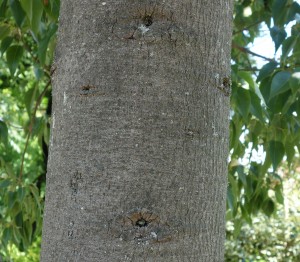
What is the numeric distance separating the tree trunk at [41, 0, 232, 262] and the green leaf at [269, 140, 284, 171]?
3.31 feet

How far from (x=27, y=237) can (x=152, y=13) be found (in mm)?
1704

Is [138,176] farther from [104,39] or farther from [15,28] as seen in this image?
[15,28]

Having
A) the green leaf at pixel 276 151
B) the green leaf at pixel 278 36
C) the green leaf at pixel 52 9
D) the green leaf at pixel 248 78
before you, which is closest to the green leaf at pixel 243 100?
the green leaf at pixel 248 78

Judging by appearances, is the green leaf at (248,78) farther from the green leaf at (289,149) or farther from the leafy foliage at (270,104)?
the green leaf at (289,149)

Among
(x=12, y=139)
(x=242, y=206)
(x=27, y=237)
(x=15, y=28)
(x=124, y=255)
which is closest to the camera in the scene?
(x=124, y=255)

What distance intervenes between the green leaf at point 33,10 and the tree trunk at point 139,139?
394 millimetres

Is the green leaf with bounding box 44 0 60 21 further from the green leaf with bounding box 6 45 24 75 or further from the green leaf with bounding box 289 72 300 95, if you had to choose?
the green leaf with bounding box 289 72 300 95

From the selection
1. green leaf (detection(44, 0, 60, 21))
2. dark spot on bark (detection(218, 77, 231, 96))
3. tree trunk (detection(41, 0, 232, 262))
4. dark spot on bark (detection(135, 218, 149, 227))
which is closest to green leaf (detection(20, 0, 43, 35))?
green leaf (detection(44, 0, 60, 21))

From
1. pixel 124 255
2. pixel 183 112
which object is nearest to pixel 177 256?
pixel 124 255

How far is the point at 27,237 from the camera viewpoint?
2.38 m

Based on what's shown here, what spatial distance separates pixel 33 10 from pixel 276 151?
A: 905 mm

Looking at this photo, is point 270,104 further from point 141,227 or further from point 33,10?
point 141,227

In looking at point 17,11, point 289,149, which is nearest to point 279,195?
point 289,149

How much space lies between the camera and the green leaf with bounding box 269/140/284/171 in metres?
1.85
